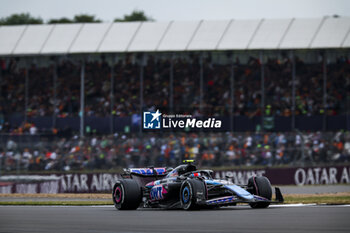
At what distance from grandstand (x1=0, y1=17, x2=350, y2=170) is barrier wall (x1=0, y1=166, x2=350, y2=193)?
3961mm

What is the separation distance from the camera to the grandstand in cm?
3177

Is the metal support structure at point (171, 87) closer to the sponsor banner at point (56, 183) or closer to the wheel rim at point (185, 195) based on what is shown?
the sponsor banner at point (56, 183)

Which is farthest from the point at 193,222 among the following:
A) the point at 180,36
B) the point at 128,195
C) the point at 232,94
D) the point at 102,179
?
the point at 180,36

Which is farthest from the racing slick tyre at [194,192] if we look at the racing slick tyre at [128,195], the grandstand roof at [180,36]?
the grandstand roof at [180,36]

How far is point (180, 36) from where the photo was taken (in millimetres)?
33500

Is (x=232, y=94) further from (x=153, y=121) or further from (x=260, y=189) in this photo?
(x=260, y=189)

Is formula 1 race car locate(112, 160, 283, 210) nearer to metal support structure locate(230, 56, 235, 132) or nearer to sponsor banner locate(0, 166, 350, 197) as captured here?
sponsor banner locate(0, 166, 350, 197)

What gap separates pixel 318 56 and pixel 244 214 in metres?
22.0

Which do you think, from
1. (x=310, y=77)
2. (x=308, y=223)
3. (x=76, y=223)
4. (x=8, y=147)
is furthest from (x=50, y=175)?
(x=308, y=223)

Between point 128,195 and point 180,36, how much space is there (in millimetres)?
19481

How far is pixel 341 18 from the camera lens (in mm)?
32594

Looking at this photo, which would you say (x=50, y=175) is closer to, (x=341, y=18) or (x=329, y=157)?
(x=329, y=157)

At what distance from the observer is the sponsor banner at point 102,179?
25.8 m

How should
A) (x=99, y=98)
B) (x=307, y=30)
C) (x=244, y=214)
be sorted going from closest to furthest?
(x=244, y=214) → (x=307, y=30) → (x=99, y=98)
